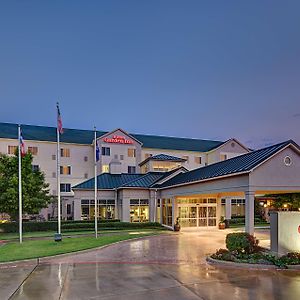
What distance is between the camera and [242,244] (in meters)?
16.5

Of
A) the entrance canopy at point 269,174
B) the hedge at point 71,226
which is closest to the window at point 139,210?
the hedge at point 71,226

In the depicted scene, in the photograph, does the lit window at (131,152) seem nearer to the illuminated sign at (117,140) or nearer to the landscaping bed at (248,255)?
the illuminated sign at (117,140)

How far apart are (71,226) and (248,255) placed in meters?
23.7

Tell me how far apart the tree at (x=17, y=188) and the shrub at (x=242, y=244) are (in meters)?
23.4

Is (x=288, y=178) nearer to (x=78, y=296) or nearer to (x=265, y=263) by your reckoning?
(x=265, y=263)

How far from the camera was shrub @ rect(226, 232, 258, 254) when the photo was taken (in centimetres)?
1650

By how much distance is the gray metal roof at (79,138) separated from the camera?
5419 cm

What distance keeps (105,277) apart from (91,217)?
2824 cm

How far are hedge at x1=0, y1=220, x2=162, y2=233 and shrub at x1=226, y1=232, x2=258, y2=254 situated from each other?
2106 centimetres

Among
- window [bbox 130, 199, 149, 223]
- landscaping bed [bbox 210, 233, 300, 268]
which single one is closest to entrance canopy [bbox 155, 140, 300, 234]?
landscaping bed [bbox 210, 233, 300, 268]

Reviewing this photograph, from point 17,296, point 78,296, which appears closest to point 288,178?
point 78,296

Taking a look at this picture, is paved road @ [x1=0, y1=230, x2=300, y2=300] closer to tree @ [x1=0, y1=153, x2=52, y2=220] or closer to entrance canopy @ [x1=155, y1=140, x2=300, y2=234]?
entrance canopy @ [x1=155, y1=140, x2=300, y2=234]

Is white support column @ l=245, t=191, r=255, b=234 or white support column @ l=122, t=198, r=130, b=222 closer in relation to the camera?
white support column @ l=245, t=191, r=255, b=234

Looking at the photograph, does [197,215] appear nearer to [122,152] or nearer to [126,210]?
[126,210]
